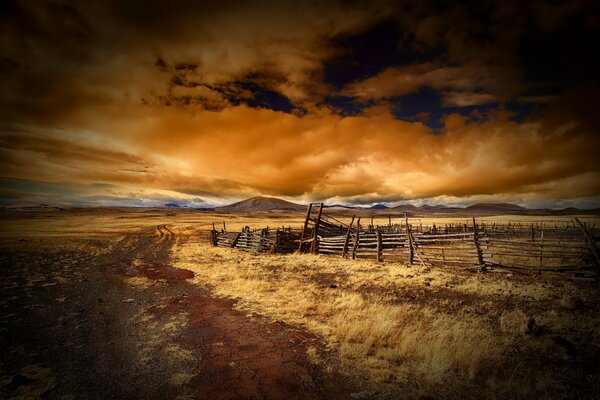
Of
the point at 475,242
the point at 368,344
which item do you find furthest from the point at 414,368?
the point at 475,242

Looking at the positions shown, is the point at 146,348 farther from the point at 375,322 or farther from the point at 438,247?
the point at 438,247

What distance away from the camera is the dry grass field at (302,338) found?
476 centimetres

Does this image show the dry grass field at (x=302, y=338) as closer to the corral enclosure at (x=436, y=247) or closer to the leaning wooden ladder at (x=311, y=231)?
the corral enclosure at (x=436, y=247)

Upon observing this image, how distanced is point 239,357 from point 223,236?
76.3 feet

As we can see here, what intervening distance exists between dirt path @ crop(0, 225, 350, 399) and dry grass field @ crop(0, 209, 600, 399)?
0.11 ft

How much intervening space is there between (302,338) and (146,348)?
11.7ft

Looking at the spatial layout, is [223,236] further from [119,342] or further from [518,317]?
[518,317]

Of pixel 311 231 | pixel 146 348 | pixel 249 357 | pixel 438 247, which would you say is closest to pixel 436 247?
pixel 438 247

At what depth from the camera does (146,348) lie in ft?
19.9

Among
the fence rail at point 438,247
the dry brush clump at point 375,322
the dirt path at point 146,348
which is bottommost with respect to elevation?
the dirt path at point 146,348

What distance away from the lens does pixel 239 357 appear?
579cm

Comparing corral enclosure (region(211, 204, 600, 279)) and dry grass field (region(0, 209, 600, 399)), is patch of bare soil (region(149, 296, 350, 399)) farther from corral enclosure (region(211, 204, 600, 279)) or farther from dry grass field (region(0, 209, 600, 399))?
corral enclosure (region(211, 204, 600, 279))

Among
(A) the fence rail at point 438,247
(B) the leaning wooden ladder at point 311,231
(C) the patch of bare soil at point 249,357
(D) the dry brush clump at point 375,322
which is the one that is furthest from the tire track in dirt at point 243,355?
(B) the leaning wooden ladder at point 311,231

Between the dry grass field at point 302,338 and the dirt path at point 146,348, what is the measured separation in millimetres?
33
